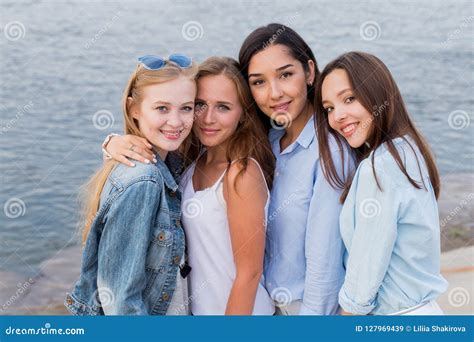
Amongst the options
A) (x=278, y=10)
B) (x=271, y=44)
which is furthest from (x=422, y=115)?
(x=271, y=44)

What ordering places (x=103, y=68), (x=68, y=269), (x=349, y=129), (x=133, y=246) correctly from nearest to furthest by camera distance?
(x=133, y=246)
(x=349, y=129)
(x=68, y=269)
(x=103, y=68)

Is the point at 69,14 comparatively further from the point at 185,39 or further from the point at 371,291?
the point at 371,291

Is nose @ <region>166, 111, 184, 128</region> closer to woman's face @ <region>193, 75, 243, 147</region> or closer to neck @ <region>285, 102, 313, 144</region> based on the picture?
woman's face @ <region>193, 75, 243, 147</region>

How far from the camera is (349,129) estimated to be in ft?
8.97

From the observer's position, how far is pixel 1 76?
25.6 feet

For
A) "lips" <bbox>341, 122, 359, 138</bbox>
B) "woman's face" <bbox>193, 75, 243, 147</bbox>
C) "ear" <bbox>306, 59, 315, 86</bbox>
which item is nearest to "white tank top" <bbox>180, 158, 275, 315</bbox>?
"woman's face" <bbox>193, 75, 243, 147</bbox>

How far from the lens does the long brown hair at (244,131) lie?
9.45ft

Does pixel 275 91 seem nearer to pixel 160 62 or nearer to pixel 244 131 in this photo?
pixel 244 131

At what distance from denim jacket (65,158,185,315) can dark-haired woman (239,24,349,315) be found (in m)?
0.47

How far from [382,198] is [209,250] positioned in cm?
80

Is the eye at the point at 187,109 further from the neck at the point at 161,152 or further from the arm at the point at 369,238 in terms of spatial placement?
Result: the arm at the point at 369,238

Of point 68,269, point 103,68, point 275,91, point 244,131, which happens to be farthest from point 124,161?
point 103,68

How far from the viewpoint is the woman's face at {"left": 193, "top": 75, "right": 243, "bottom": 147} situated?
2.88 meters

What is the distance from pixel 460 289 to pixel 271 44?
107 inches
